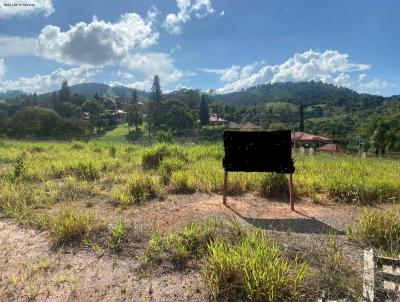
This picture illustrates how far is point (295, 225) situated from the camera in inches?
210

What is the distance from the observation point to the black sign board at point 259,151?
6328 mm

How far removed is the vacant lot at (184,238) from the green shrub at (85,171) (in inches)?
50.2

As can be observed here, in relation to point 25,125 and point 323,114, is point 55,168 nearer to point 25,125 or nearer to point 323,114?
point 25,125

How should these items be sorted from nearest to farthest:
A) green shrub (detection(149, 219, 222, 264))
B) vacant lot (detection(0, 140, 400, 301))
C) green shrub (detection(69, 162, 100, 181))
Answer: vacant lot (detection(0, 140, 400, 301))
green shrub (detection(149, 219, 222, 264))
green shrub (detection(69, 162, 100, 181))

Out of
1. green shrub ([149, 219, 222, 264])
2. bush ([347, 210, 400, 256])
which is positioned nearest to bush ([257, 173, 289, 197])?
bush ([347, 210, 400, 256])

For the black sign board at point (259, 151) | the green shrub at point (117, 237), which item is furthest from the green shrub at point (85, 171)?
the green shrub at point (117, 237)

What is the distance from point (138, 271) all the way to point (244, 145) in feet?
10.4

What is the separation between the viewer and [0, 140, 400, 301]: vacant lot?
3.56m

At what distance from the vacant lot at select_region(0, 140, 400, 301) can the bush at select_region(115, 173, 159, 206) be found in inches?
0.9

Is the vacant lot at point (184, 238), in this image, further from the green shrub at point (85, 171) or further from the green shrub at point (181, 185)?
the green shrub at point (85, 171)

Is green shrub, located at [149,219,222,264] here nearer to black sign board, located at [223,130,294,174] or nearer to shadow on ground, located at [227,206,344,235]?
shadow on ground, located at [227,206,344,235]

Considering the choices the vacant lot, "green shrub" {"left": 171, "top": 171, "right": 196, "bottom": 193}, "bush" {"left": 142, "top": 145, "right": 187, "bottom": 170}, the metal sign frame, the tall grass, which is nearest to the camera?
the vacant lot

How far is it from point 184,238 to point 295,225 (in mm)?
1783

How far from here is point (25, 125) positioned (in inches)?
2003
